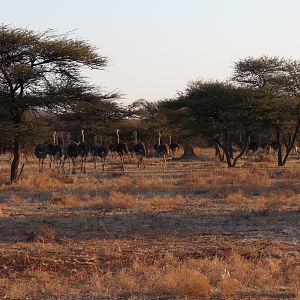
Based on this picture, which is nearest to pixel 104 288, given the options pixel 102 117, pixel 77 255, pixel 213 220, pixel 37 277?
pixel 37 277

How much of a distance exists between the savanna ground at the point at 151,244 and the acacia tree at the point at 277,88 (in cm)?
1757

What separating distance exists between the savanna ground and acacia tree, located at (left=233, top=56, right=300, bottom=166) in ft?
57.6

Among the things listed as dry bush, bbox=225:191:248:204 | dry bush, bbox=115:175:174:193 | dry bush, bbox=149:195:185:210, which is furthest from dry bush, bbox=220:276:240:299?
dry bush, bbox=115:175:174:193

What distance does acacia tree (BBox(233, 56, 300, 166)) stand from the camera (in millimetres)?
40031

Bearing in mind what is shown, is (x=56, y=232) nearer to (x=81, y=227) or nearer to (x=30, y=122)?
(x=81, y=227)

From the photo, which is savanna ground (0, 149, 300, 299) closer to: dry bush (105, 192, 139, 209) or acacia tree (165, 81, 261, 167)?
dry bush (105, 192, 139, 209)

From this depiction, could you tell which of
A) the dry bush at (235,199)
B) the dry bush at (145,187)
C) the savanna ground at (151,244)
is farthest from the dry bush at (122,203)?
the dry bush at (145,187)

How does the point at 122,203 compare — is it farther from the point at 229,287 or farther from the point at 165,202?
the point at 229,287

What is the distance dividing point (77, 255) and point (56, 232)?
289 cm

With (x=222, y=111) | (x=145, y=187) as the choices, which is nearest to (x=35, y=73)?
(x=145, y=187)

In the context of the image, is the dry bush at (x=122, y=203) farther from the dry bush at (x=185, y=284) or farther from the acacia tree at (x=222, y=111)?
the acacia tree at (x=222, y=111)

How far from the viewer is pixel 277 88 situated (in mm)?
41625

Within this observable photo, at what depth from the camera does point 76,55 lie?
27266 millimetres

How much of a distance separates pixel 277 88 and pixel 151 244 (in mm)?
30807
